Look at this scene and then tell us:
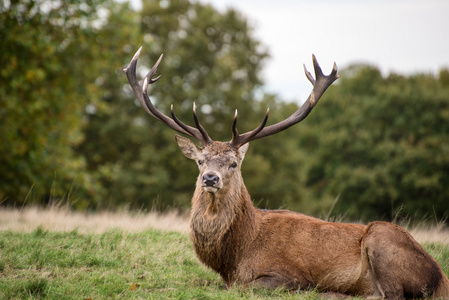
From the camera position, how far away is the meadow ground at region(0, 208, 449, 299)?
16.6 ft

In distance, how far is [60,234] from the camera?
7.16 m

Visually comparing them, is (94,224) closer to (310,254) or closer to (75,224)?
(75,224)

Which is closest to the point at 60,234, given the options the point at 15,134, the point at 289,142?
the point at 15,134

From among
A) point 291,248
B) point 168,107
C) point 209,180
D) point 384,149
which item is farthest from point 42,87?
point 384,149

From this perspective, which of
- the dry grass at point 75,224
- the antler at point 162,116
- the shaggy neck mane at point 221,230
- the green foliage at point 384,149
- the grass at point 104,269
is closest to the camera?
the grass at point 104,269

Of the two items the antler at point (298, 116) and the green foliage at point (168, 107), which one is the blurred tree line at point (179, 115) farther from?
the antler at point (298, 116)

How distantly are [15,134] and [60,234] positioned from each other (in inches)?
306

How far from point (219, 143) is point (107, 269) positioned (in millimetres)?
2040

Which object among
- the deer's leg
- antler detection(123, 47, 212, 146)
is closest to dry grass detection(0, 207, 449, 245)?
antler detection(123, 47, 212, 146)

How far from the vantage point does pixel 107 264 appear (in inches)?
239

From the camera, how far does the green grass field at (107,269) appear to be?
5020 mm

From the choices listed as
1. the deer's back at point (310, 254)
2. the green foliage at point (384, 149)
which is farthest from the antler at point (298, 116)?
the green foliage at point (384, 149)

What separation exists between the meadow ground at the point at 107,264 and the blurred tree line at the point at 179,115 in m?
7.16

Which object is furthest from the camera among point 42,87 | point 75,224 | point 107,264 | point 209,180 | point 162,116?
point 42,87
